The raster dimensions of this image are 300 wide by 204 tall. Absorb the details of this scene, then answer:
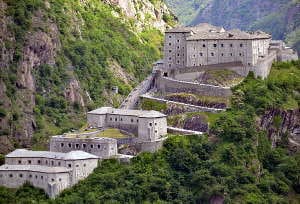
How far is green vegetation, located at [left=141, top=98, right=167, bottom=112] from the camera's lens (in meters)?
150

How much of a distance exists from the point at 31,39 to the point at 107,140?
51484mm

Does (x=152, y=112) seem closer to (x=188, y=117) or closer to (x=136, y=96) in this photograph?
(x=188, y=117)

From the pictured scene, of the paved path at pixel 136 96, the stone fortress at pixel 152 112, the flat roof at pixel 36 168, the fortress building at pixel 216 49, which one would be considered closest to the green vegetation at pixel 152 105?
the stone fortress at pixel 152 112

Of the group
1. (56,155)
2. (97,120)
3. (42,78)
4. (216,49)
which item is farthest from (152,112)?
(42,78)

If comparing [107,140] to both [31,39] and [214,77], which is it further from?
[31,39]

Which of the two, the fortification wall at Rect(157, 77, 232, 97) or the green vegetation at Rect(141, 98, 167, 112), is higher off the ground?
the fortification wall at Rect(157, 77, 232, 97)

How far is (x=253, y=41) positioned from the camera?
15312 cm

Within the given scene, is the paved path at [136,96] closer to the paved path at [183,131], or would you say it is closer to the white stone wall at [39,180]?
the paved path at [183,131]

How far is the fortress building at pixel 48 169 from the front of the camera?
440 ft

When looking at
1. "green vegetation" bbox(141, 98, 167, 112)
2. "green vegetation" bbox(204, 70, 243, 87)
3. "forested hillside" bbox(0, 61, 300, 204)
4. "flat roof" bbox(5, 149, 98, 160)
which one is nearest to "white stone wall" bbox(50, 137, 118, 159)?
"forested hillside" bbox(0, 61, 300, 204)

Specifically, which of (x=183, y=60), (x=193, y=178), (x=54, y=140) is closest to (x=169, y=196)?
(x=193, y=178)

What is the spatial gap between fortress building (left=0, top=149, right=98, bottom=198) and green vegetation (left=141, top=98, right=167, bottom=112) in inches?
601

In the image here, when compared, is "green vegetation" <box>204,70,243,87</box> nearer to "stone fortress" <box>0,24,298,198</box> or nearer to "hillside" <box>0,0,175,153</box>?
"stone fortress" <box>0,24,298,198</box>

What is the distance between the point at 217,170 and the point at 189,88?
14.1m
